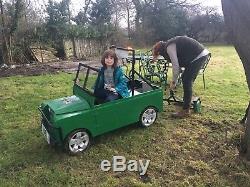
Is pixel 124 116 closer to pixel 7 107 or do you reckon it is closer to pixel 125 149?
pixel 125 149

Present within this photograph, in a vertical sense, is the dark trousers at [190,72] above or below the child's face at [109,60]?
below

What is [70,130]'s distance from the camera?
4.75m

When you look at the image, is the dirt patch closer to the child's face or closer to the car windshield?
the car windshield

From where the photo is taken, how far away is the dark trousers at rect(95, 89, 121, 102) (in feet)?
17.3

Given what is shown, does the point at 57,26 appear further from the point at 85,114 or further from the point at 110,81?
the point at 85,114

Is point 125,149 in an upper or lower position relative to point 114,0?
lower

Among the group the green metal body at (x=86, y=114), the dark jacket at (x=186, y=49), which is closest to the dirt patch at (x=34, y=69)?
the dark jacket at (x=186, y=49)

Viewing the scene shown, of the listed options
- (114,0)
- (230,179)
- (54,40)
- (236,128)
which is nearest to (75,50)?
(54,40)

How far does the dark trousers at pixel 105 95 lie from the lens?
5.26 meters

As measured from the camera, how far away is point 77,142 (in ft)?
16.3

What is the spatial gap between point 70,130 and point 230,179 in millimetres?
2526

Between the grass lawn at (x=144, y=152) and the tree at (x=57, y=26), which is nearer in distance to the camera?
the grass lawn at (x=144, y=152)

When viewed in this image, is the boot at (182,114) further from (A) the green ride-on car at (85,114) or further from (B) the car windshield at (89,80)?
(B) the car windshield at (89,80)

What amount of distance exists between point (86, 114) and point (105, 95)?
59 cm
